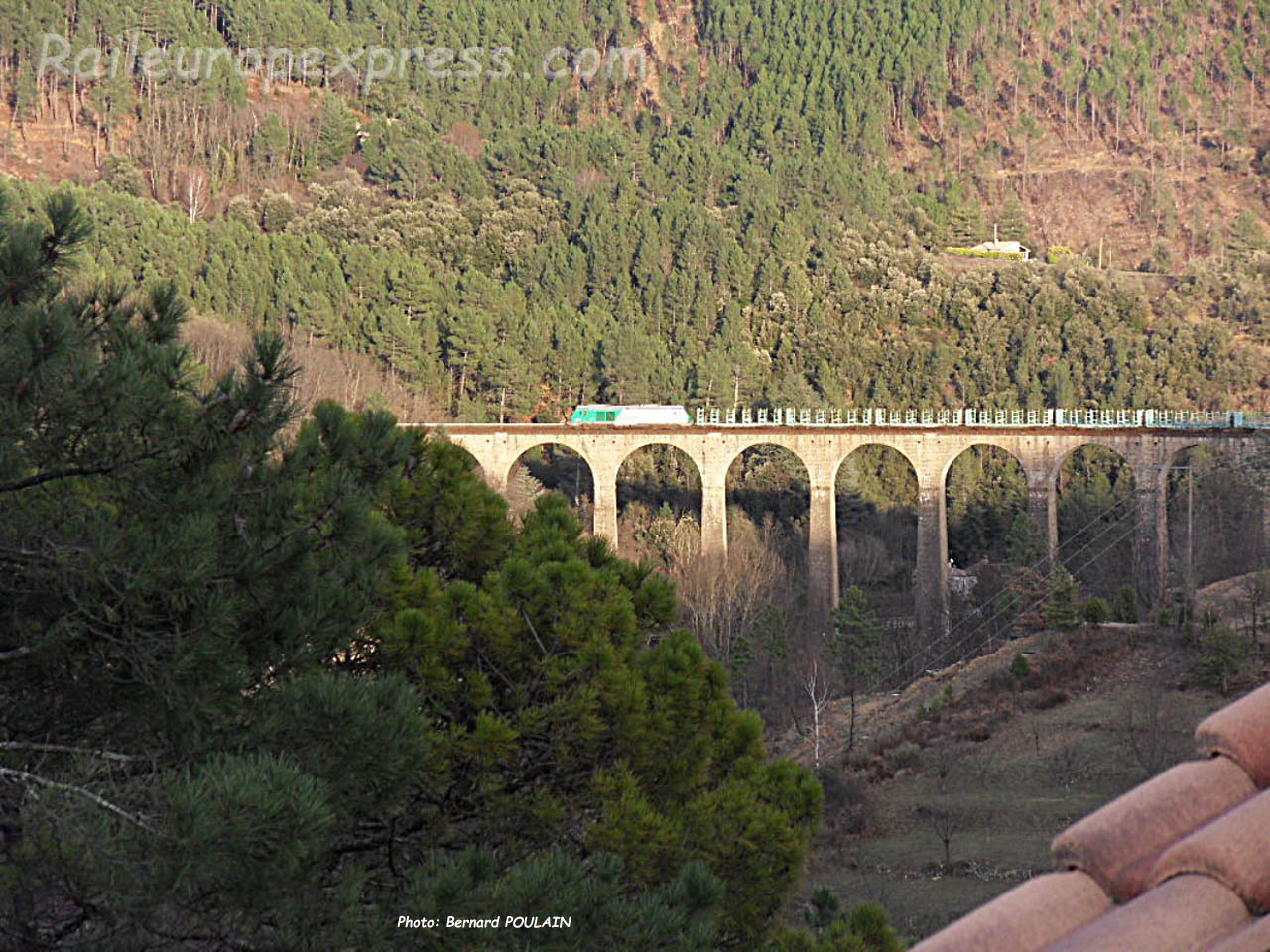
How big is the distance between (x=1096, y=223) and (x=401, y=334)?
50065mm

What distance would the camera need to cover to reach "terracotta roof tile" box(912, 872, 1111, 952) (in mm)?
1924

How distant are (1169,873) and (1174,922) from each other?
119 millimetres

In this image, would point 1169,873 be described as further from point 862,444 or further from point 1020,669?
point 862,444

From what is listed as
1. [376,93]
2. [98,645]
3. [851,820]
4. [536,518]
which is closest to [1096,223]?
[376,93]

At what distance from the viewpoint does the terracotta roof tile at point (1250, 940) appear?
5.46 feet

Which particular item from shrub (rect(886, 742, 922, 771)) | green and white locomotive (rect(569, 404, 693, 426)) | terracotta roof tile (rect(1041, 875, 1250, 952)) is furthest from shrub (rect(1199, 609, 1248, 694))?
terracotta roof tile (rect(1041, 875, 1250, 952))

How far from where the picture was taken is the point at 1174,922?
1.80 meters

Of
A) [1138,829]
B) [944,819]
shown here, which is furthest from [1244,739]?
[944,819]

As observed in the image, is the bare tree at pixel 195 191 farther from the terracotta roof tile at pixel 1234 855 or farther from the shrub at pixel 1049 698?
the terracotta roof tile at pixel 1234 855

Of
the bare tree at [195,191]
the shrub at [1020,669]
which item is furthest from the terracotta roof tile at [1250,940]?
the bare tree at [195,191]

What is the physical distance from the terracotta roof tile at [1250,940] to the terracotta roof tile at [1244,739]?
40 centimetres

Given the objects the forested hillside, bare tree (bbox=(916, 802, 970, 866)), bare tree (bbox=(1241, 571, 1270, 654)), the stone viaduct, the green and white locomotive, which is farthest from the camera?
the forested hillside

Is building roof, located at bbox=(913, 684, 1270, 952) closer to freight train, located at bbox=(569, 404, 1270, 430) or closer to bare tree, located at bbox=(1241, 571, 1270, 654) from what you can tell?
bare tree, located at bbox=(1241, 571, 1270, 654)

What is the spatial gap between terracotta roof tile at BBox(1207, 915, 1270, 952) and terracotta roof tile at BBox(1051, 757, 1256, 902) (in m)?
0.24
